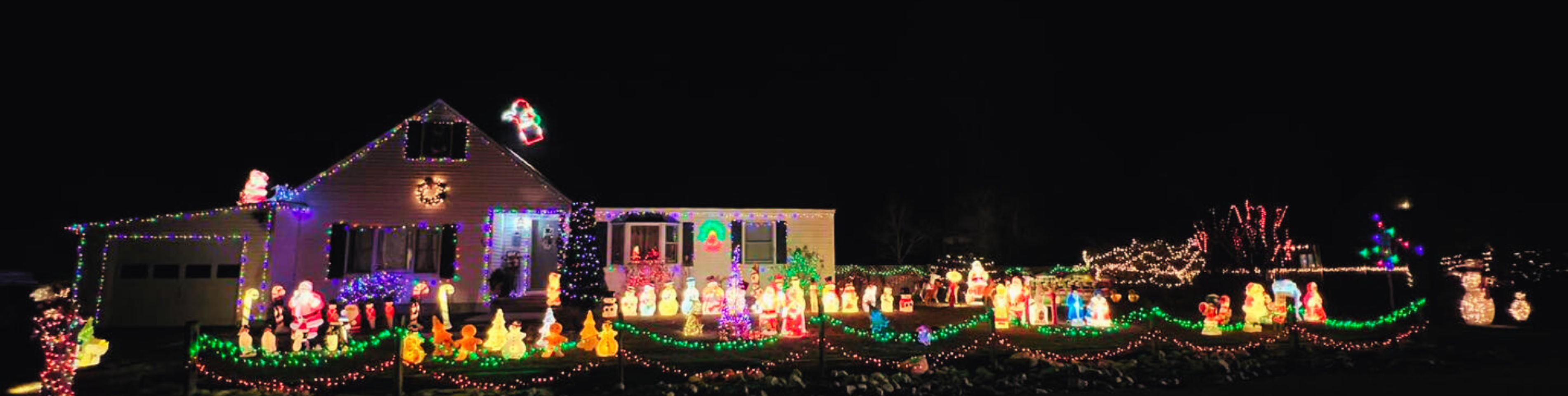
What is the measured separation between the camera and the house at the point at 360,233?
15742mm

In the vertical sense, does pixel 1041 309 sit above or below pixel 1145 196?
below

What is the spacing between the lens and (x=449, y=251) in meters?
17.8

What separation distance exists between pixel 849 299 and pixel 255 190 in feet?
44.9

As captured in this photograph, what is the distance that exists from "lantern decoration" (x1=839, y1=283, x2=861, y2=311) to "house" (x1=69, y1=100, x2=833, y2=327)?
6.91m

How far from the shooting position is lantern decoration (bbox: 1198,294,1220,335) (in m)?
13.6

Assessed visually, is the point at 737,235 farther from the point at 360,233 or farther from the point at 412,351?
the point at 412,351

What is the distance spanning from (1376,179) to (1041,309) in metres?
25.4

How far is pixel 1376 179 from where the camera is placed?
31.3m

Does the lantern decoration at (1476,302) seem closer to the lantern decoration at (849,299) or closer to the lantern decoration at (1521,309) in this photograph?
the lantern decoration at (1521,309)

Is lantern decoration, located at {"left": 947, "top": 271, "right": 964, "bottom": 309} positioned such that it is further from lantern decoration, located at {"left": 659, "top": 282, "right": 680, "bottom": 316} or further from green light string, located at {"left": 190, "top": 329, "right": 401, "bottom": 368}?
green light string, located at {"left": 190, "top": 329, "right": 401, "bottom": 368}

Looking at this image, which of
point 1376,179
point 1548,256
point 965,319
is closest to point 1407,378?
point 965,319

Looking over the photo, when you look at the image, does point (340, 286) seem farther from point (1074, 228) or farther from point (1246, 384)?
point (1074, 228)

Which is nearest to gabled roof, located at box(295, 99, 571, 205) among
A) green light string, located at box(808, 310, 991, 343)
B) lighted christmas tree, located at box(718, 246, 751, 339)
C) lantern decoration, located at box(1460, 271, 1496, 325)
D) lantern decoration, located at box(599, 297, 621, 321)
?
lantern decoration, located at box(599, 297, 621, 321)

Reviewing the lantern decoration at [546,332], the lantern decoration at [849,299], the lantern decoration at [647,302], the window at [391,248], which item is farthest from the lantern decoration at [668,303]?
the lantern decoration at [546,332]
